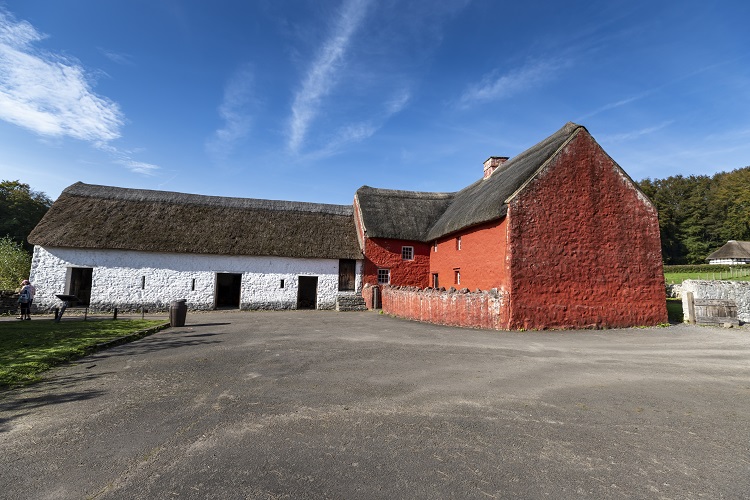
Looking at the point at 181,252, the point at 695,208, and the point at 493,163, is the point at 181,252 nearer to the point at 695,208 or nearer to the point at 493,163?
the point at 493,163

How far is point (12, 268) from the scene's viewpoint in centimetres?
2322

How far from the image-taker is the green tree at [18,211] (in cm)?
3956

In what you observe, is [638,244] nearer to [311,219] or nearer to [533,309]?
[533,309]

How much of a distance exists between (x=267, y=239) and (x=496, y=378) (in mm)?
19109

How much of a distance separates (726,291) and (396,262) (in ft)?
55.9

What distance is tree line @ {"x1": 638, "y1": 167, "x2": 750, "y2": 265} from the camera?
179 ft

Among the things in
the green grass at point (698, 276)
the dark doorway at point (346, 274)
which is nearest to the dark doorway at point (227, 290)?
the dark doorway at point (346, 274)

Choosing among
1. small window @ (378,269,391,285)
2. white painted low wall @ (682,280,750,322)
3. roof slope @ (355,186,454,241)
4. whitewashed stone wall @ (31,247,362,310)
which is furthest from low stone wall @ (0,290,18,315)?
white painted low wall @ (682,280,750,322)

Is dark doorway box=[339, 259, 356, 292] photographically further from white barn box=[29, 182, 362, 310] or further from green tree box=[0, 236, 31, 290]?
green tree box=[0, 236, 31, 290]

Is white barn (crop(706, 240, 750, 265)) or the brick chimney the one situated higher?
the brick chimney

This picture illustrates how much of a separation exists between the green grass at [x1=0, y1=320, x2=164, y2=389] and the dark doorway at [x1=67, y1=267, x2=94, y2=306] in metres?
10.6

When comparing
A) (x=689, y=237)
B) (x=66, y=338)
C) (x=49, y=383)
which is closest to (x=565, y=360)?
(x=49, y=383)

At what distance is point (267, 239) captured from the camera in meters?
22.9

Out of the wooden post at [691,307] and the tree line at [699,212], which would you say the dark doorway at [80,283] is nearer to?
the wooden post at [691,307]
